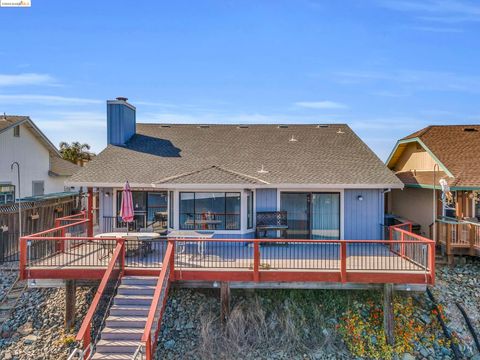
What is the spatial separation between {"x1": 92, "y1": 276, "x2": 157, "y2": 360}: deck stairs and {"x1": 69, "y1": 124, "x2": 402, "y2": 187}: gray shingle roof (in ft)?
12.9

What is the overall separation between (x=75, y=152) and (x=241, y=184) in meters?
29.1

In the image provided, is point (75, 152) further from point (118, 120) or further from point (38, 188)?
point (118, 120)

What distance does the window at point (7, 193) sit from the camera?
1705 cm

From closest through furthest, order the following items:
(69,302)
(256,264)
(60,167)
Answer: (256,264)
(69,302)
(60,167)

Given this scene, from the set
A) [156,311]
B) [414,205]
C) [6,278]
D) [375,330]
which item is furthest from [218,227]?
[414,205]

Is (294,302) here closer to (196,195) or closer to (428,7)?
(196,195)

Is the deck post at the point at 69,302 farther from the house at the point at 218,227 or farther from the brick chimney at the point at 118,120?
the brick chimney at the point at 118,120

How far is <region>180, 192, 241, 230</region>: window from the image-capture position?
12.7 metres

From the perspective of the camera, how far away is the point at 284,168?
14.3 m

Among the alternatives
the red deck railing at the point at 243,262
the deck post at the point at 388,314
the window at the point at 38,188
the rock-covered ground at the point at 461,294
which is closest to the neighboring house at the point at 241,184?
the red deck railing at the point at 243,262

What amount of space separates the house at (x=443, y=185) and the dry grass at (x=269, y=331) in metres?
6.32

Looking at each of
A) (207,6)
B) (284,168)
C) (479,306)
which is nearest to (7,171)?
(207,6)

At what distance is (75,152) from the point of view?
35750 mm

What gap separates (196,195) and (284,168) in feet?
12.6
